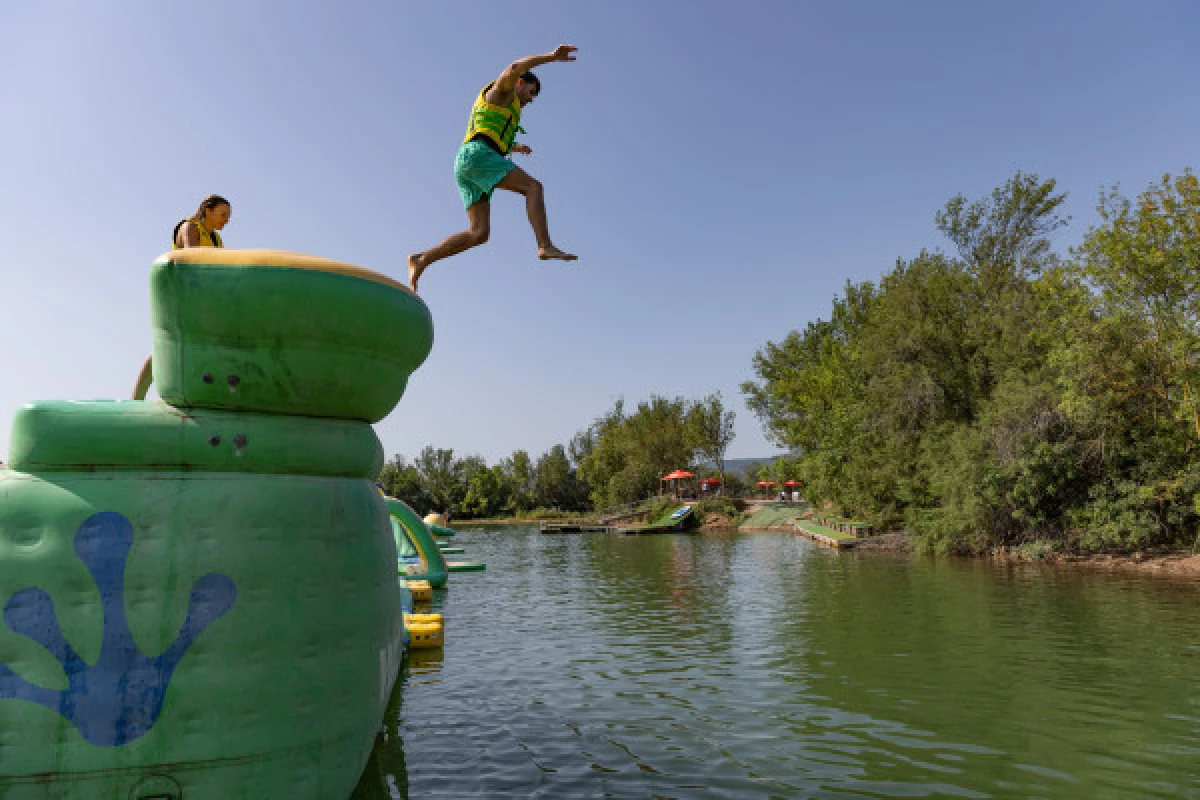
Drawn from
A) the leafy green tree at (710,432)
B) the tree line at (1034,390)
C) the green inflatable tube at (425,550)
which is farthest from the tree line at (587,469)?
the green inflatable tube at (425,550)

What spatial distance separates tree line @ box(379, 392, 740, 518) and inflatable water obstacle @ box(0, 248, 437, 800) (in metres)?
74.9

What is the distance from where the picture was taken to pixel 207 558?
322 cm

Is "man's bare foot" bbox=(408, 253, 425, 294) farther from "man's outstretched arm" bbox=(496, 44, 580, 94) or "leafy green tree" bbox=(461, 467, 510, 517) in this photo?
"leafy green tree" bbox=(461, 467, 510, 517)

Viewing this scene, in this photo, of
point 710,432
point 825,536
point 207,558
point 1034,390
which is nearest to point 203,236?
point 207,558

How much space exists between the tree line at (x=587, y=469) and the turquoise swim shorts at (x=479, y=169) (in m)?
73.8

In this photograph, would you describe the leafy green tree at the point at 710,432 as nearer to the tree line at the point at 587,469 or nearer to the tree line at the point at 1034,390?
the tree line at the point at 587,469

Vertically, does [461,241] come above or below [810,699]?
above

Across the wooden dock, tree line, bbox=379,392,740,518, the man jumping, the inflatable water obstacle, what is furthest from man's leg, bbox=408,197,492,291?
tree line, bbox=379,392,740,518

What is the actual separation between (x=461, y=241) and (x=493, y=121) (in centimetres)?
80

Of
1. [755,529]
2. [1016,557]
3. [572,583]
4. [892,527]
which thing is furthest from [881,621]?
[755,529]

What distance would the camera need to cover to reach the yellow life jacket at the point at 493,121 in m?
4.76

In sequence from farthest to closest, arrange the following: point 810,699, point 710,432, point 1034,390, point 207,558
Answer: point 710,432
point 1034,390
point 810,699
point 207,558

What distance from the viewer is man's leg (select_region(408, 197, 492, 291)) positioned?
482 cm

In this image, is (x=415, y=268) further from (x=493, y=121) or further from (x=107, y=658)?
(x=107, y=658)
